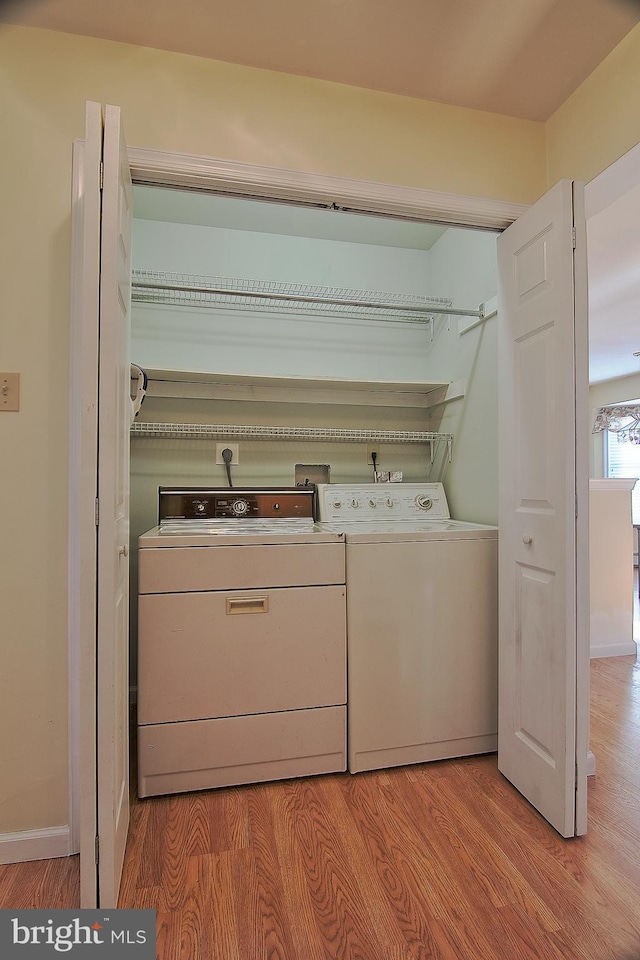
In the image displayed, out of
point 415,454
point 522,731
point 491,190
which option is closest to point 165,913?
point 522,731

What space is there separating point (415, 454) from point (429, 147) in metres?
1.46

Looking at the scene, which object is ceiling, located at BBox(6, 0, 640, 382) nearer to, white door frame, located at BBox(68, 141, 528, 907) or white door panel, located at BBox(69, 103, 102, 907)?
white door frame, located at BBox(68, 141, 528, 907)

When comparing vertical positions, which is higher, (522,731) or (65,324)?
(65,324)

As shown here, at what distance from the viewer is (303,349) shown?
270 cm

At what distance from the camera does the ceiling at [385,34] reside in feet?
4.50

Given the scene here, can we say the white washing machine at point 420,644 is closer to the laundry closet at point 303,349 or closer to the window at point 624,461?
the laundry closet at point 303,349

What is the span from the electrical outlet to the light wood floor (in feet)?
4.65

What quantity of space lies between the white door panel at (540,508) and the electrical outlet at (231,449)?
4.23 ft

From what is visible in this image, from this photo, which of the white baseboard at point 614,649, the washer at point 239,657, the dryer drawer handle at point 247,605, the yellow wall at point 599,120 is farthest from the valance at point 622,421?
the dryer drawer handle at point 247,605

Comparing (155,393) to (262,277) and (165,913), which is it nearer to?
(262,277)

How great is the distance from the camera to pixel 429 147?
1720 mm

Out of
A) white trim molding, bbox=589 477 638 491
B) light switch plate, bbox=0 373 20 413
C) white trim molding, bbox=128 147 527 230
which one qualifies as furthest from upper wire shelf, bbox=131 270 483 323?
white trim molding, bbox=589 477 638 491

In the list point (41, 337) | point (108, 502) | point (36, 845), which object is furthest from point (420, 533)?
point (36, 845)

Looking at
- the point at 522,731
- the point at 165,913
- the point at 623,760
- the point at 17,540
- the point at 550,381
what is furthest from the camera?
the point at 623,760
